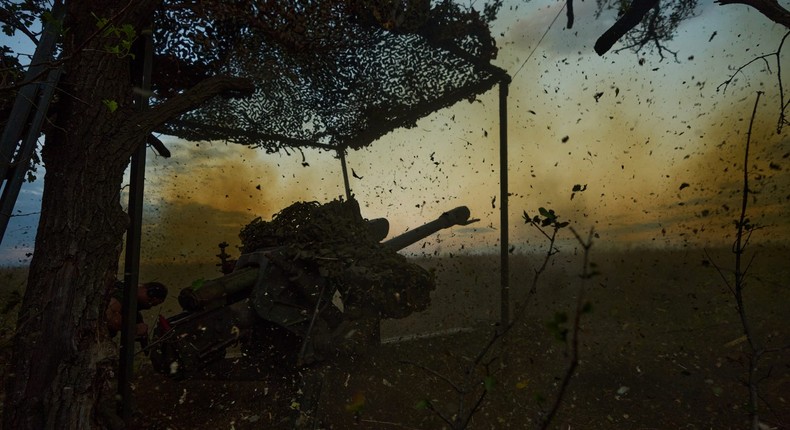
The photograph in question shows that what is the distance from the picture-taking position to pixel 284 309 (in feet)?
16.3

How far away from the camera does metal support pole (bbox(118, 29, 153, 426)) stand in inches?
148

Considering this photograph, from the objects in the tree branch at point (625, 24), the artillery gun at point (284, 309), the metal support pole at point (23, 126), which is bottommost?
the artillery gun at point (284, 309)

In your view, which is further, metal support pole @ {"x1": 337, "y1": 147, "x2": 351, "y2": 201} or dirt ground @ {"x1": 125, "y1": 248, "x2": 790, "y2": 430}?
metal support pole @ {"x1": 337, "y1": 147, "x2": 351, "y2": 201}

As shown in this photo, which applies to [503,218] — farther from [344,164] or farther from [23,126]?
[23,126]

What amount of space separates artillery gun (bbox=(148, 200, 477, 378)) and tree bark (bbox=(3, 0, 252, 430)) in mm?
988

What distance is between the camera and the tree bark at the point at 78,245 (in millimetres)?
2994

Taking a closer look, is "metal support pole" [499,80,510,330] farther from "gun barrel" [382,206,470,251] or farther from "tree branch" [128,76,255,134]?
"tree branch" [128,76,255,134]

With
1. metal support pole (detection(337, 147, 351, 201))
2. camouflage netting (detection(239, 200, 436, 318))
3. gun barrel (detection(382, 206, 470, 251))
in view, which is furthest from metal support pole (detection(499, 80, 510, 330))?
metal support pole (detection(337, 147, 351, 201))

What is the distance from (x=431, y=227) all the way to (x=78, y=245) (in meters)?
5.39

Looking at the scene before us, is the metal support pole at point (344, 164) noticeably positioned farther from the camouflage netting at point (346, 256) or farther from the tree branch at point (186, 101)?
the tree branch at point (186, 101)

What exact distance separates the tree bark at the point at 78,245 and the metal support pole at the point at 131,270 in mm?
259

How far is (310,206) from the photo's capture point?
19.0ft

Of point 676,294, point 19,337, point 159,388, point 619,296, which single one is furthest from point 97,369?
point 676,294

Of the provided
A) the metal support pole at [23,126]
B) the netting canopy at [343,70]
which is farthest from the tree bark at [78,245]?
the netting canopy at [343,70]
